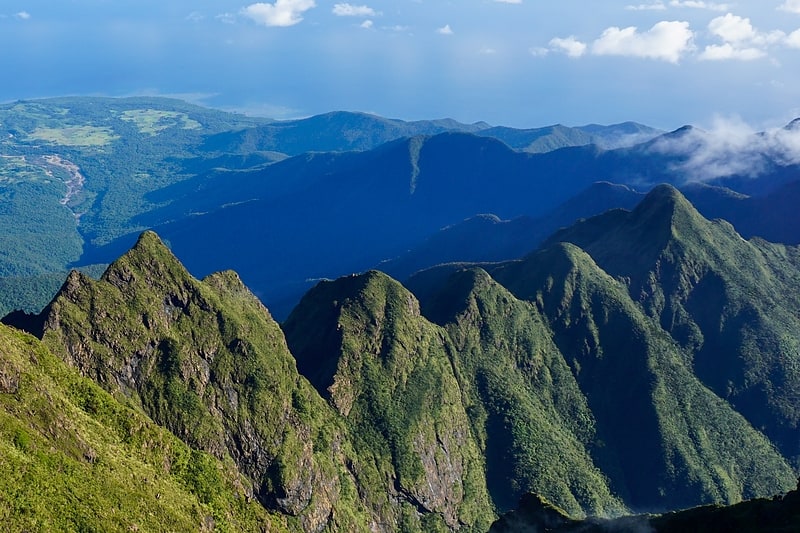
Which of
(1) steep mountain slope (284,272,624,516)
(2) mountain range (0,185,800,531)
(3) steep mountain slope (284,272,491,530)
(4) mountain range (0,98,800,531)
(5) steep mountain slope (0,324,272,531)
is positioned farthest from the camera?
(1) steep mountain slope (284,272,624,516)

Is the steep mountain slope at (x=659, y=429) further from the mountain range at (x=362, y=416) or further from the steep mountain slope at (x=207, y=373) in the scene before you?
the steep mountain slope at (x=207, y=373)

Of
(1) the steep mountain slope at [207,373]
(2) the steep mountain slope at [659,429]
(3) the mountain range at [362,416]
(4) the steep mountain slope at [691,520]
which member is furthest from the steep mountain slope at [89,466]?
(2) the steep mountain slope at [659,429]

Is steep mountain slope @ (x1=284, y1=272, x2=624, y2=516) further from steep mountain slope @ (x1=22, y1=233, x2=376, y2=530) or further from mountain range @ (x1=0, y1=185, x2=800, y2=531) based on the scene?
steep mountain slope @ (x1=22, y1=233, x2=376, y2=530)

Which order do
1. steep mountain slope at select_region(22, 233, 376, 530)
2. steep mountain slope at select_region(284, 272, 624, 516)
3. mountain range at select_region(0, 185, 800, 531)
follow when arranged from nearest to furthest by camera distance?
1. mountain range at select_region(0, 185, 800, 531)
2. steep mountain slope at select_region(22, 233, 376, 530)
3. steep mountain slope at select_region(284, 272, 624, 516)

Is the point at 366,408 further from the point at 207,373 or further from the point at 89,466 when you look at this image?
the point at 89,466

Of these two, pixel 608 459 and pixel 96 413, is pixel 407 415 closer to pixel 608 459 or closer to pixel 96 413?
pixel 608 459

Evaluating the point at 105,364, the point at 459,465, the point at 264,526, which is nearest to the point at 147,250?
the point at 105,364

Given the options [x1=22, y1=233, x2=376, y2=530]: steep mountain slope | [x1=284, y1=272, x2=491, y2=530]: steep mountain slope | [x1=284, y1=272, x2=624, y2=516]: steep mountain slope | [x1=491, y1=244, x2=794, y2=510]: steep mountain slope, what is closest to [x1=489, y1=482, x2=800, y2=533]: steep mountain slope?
[x1=22, y1=233, x2=376, y2=530]: steep mountain slope

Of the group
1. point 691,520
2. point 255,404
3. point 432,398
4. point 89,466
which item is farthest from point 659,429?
point 89,466
